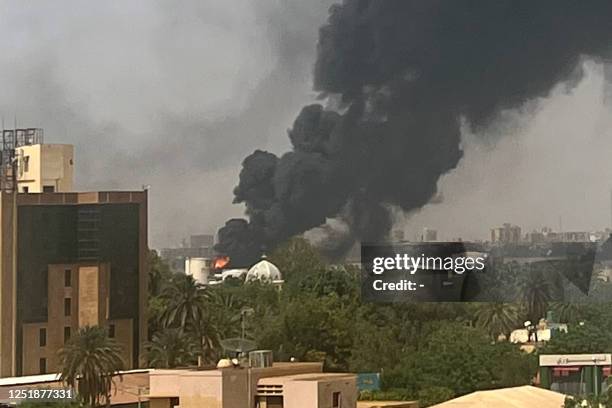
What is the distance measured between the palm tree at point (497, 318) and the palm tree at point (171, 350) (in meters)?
0.87

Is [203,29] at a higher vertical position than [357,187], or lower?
higher

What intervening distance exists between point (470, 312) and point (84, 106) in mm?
1346

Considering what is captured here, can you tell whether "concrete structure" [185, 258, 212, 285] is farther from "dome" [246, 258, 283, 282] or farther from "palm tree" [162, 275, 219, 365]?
"dome" [246, 258, 283, 282]

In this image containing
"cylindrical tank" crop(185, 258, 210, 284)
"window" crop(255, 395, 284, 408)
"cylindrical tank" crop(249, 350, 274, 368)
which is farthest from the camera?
"cylindrical tank" crop(185, 258, 210, 284)

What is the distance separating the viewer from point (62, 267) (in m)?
4.17

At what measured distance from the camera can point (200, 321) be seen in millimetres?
4137

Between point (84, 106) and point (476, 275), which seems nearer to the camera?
point (476, 275)

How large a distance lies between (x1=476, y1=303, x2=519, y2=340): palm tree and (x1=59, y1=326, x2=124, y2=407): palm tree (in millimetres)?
1106

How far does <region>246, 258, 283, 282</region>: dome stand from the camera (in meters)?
4.05

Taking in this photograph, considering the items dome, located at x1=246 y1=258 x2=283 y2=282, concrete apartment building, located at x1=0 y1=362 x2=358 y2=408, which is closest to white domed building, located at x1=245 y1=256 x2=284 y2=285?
dome, located at x1=246 y1=258 x2=283 y2=282

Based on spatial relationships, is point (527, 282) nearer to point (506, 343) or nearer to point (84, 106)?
point (506, 343)

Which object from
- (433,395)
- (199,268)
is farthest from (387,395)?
(199,268)

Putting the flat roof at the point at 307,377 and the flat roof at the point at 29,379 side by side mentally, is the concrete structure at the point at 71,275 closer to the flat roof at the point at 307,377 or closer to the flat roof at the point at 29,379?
the flat roof at the point at 29,379

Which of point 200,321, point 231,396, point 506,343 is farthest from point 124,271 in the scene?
point 506,343
